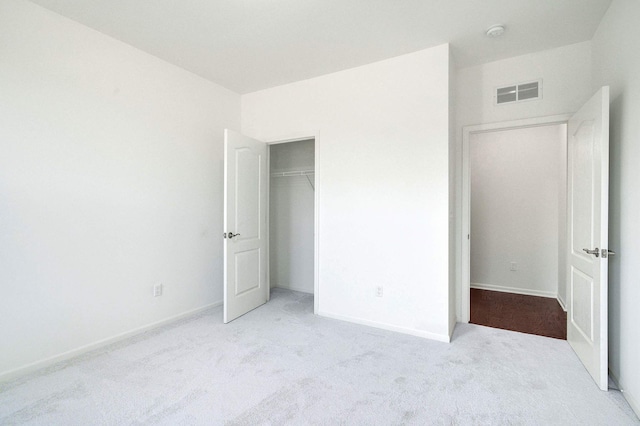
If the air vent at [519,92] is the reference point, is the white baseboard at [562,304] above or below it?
below

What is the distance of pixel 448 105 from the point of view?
281cm

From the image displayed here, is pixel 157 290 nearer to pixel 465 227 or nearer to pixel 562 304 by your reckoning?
pixel 465 227

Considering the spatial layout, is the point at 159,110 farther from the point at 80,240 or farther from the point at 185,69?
the point at 80,240

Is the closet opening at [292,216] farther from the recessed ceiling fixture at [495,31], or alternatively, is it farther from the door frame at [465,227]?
the recessed ceiling fixture at [495,31]

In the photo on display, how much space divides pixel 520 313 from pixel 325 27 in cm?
368

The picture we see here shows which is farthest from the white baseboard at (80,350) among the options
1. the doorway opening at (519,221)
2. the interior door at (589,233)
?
the interior door at (589,233)

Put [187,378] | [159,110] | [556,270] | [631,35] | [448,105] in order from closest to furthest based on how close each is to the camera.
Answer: [631,35] < [187,378] < [448,105] < [159,110] < [556,270]

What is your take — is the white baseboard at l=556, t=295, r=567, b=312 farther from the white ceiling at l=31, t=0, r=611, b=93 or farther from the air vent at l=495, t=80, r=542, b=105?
the white ceiling at l=31, t=0, r=611, b=93

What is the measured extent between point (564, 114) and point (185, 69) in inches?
151

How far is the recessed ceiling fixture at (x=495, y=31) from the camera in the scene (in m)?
2.51

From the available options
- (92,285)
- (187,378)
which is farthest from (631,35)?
(92,285)

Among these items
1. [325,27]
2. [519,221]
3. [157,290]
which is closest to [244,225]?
[157,290]

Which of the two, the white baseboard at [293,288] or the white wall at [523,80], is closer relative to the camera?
the white wall at [523,80]

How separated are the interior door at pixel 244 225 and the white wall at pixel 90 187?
1.65 feet
